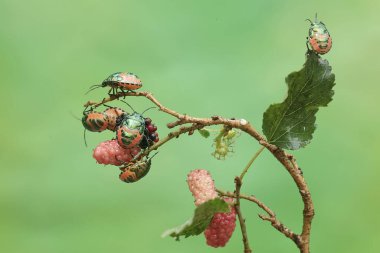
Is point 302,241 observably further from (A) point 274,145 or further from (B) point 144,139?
(B) point 144,139

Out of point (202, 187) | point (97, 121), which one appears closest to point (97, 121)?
point (97, 121)

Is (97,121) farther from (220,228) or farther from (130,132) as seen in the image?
(220,228)

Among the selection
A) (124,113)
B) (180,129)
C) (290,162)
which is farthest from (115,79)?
(290,162)

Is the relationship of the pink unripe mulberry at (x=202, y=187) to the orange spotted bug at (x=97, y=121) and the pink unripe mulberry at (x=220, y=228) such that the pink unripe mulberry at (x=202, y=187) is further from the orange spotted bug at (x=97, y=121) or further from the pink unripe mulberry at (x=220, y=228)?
the orange spotted bug at (x=97, y=121)

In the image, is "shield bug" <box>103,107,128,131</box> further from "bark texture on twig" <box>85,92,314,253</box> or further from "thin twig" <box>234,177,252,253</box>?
"thin twig" <box>234,177,252,253</box>

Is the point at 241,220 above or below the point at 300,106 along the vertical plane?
below
